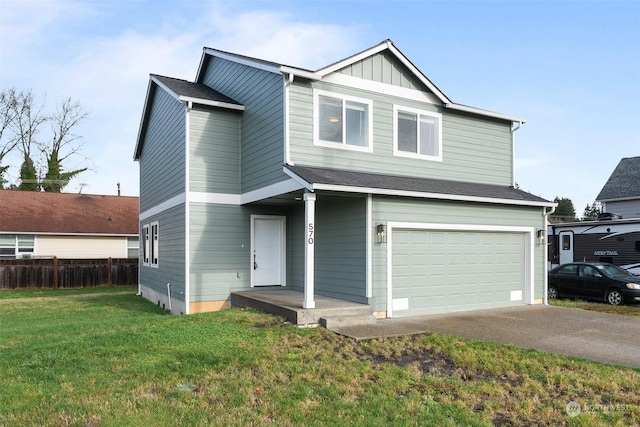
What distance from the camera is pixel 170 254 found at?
1398cm

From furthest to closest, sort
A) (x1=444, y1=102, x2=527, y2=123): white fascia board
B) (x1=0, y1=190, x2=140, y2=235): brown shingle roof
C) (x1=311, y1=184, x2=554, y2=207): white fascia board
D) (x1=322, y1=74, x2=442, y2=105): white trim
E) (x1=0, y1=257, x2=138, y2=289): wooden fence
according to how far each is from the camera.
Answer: (x1=0, y1=190, x2=140, y2=235): brown shingle roof → (x1=0, y1=257, x2=138, y2=289): wooden fence → (x1=444, y1=102, x2=527, y2=123): white fascia board → (x1=322, y1=74, x2=442, y2=105): white trim → (x1=311, y1=184, x2=554, y2=207): white fascia board

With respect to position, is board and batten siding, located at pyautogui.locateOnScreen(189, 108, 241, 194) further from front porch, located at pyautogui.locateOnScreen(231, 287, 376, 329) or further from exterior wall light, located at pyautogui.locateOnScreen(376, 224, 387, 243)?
exterior wall light, located at pyautogui.locateOnScreen(376, 224, 387, 243)

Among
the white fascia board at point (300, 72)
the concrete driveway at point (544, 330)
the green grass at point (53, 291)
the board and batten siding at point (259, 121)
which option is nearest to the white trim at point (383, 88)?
the white fascia board at point (300, 72)

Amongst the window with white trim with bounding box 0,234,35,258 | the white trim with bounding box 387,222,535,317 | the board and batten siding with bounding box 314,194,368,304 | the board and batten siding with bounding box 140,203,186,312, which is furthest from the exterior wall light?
the window with white trim with bounding box 0,234,35,258

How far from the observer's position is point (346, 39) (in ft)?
49.9

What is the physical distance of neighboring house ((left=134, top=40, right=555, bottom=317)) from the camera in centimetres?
1068

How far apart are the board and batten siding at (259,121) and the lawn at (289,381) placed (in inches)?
165

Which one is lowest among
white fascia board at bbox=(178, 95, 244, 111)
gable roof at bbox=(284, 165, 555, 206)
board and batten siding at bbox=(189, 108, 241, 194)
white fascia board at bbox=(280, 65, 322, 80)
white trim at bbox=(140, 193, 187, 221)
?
white trim at bbox=(140, 193, 187, 221)

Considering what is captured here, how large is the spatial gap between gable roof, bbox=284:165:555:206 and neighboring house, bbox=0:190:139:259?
18.3 m

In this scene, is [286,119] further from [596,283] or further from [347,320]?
[596,283]

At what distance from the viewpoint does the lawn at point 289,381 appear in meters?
4.73

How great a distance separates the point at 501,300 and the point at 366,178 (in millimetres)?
4961

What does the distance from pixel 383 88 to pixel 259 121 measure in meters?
3.25

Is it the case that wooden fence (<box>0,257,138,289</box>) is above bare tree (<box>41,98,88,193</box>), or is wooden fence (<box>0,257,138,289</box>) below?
below
